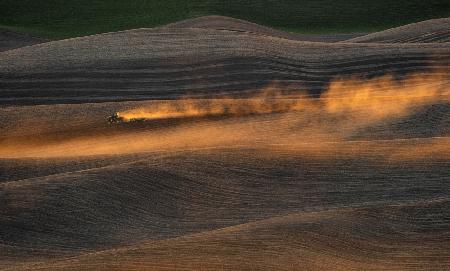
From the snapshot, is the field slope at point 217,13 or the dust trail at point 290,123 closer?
the dust trail at point 290,123

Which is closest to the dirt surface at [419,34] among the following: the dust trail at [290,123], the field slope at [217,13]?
the dust trail at [290,123]

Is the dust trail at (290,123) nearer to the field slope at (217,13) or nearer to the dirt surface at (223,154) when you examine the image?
the dirt surface at (223,154)

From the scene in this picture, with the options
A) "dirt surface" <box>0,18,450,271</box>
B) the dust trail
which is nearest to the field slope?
"dirt surface" <box>0,18,450,271</box>

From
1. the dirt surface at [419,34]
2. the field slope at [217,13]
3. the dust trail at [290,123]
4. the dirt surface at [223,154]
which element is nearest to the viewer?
the dirt surface at [223,154]

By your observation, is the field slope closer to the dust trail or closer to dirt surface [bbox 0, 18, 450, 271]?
dirt surface [bbox 0, 18, 450, 271]

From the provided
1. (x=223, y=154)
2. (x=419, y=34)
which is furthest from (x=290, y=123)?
(x=419, y=34)
